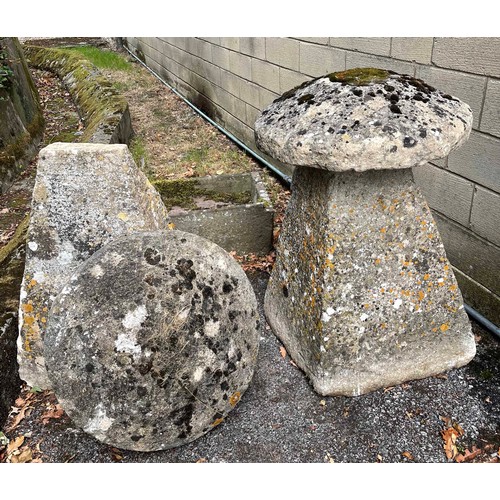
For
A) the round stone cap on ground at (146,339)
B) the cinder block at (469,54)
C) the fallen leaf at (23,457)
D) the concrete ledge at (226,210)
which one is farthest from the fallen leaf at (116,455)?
the cinder block at (469,54)

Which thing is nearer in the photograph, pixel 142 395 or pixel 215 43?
pixel 142 395

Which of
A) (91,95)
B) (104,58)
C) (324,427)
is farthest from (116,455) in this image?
(104,58)

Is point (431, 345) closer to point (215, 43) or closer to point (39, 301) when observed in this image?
point (39, 301)

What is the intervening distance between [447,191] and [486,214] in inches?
15.8

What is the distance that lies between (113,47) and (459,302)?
1636cm

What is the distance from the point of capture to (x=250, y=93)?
677 centimetres

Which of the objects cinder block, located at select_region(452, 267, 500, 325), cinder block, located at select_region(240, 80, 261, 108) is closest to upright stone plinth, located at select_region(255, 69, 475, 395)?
cinder block, located at select_region(452, 267, 500, 325)

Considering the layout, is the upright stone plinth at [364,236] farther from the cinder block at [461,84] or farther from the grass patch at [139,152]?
the grass patch at [139,152]

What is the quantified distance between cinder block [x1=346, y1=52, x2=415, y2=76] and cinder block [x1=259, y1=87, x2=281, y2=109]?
1718mm

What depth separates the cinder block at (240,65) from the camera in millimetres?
6651

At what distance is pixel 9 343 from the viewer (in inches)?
124

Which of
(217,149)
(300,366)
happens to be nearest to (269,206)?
(300,366)

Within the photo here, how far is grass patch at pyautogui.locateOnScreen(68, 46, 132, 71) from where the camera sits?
44.0 ft

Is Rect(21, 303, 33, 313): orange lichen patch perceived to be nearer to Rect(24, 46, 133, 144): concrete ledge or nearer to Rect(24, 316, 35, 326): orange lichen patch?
Rect(24, 316, 35, 326): orange lichen patch
